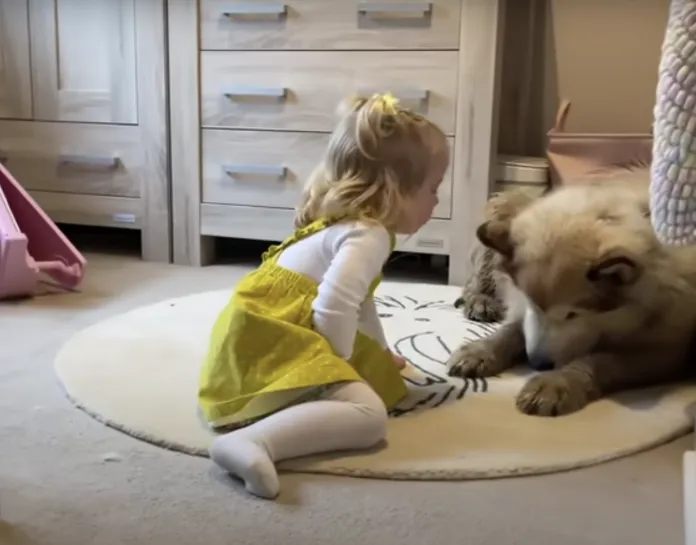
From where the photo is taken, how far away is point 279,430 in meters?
1.20

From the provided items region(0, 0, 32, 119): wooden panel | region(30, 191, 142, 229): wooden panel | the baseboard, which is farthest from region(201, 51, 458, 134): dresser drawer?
the baseboard

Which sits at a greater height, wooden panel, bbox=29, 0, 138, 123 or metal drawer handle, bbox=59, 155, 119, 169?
wooden panel, bbox=29, 0, 138, 123

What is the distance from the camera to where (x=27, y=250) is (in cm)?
231

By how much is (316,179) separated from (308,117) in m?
1.11

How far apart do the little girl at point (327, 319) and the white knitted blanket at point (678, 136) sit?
521 mm

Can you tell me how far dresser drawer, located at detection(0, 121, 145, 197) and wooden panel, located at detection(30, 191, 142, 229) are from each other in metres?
0.02

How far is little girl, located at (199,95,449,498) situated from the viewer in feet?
4.00

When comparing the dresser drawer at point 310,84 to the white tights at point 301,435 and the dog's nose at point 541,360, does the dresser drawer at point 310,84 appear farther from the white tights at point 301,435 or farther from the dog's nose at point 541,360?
the white tights at point 301,435

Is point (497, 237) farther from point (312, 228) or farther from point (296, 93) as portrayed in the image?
point (296, 93)

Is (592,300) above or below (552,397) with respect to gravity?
above

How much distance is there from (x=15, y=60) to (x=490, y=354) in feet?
6.46

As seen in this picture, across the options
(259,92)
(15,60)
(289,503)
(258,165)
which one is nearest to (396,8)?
(259,92)

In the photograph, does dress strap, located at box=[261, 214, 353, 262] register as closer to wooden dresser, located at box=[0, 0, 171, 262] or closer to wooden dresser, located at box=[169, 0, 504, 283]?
wooden dresser, located at box=[169, 0, 504, 283]

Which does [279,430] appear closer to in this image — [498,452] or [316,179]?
[498,452]
